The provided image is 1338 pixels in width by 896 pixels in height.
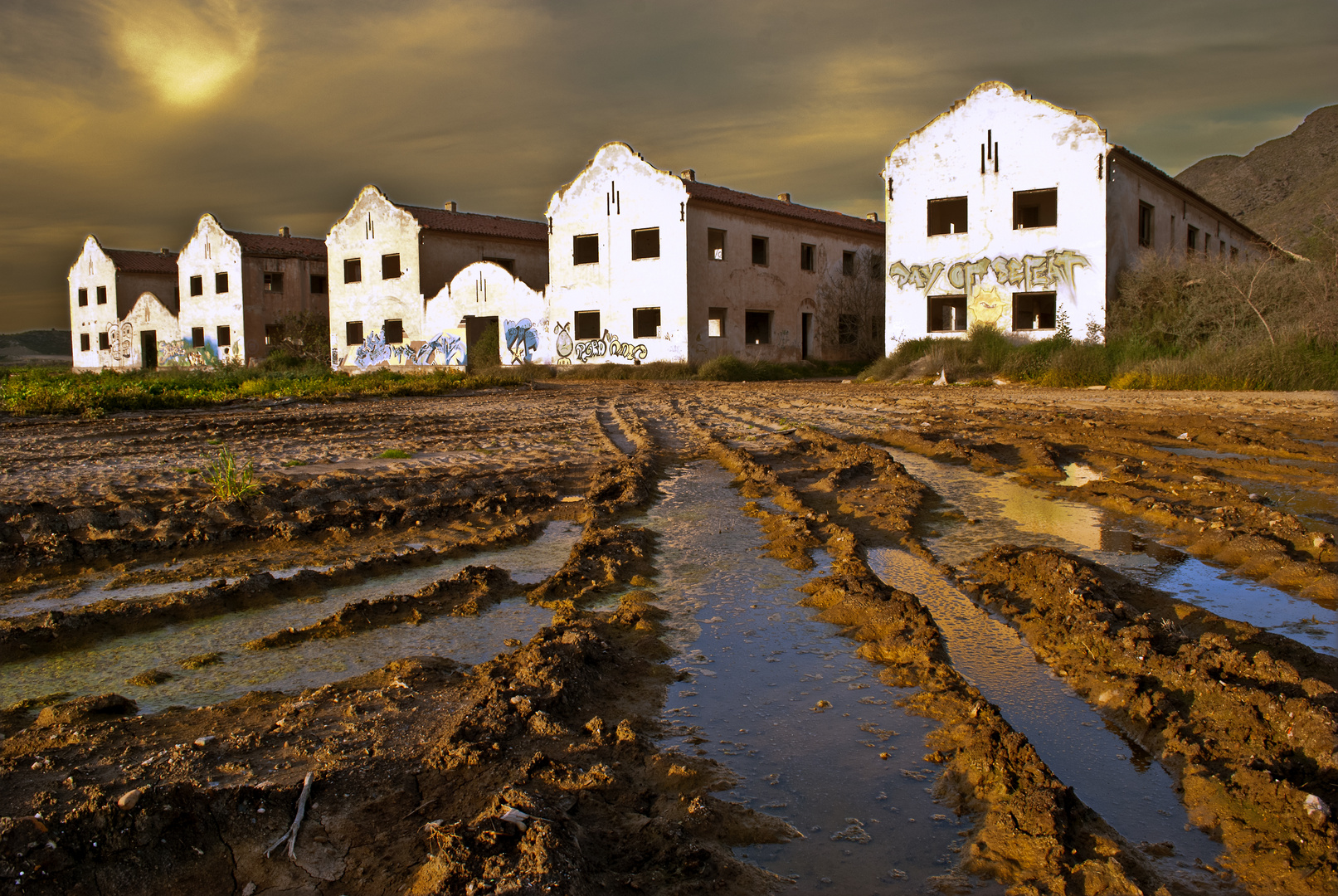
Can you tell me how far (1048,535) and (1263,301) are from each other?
1627 centimetres

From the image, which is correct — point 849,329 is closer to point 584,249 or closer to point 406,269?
point 584,249

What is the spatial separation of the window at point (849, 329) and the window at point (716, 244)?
20.7 feet

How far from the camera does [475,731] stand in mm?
2951

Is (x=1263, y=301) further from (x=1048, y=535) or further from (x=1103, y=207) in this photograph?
(x=1048, y=535)

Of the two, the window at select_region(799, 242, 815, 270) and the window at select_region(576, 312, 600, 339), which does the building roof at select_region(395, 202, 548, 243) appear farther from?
the window at select_region(799, 242, 815, 270)

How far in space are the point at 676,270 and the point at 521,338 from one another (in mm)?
6067

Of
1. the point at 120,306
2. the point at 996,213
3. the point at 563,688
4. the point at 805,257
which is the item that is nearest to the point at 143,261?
the point at 120,306

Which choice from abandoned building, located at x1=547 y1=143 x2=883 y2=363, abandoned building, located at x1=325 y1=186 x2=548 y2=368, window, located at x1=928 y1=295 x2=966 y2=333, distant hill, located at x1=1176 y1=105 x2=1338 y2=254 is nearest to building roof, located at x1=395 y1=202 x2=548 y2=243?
abandoned building, located at x1=325 y1=186 x2=548 y2=368

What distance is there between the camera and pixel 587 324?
29.3 metres

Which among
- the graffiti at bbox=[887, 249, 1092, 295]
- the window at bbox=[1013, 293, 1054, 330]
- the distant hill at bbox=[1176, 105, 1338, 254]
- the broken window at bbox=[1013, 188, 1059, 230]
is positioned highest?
the distant hill at bbox=[1176, 105, 1338, 254]

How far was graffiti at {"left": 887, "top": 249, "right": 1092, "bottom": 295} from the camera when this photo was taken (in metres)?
22.3

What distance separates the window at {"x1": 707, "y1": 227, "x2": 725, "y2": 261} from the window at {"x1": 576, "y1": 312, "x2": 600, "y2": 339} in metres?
4.25

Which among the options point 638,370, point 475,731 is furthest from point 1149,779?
point 638,370

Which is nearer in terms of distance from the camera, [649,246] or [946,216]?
[946,216]
